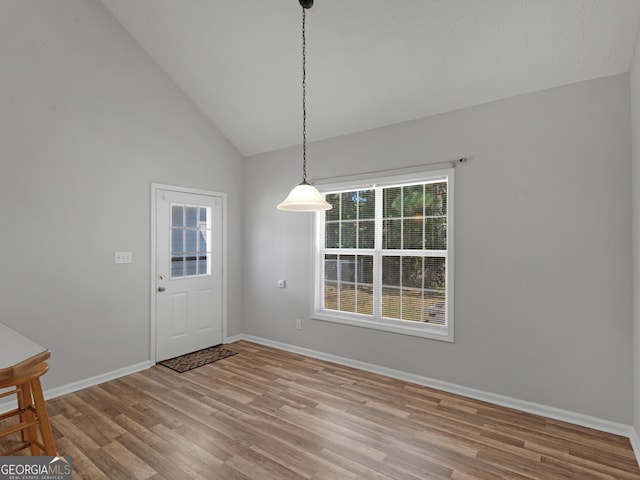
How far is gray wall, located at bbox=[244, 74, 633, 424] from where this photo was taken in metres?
2.62

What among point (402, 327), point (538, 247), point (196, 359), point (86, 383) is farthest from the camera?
point (196, 359)

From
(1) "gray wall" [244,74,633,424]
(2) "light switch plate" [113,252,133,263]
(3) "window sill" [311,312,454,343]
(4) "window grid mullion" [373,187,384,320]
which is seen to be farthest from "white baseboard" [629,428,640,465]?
(2) "light switch plate" [113,252,133,263]

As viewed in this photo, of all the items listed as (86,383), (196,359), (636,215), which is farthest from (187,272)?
(636,215)

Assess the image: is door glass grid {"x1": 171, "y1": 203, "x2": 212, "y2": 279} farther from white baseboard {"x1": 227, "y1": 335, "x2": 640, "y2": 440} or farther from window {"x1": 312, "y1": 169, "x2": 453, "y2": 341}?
white baseboard {"x1": 227, "y1": 335, "x2": 640, "y2": 440}

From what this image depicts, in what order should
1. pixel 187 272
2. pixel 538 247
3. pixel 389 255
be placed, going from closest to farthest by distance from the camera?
pixel 538 247 → pixel 389 255 → pixel 187 272

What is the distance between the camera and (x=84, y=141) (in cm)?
343

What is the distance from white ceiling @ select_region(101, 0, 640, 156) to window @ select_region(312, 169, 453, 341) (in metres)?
0.76

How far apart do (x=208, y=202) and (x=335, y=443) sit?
3288 mm

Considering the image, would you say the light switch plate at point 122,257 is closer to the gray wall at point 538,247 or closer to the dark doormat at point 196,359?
the dark doormat at point 196,359

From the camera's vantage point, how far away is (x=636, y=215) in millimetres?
2408

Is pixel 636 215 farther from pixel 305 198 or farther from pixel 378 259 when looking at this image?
pixel 305 198

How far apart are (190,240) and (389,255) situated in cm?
250

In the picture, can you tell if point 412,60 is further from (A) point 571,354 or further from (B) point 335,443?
(B) point 335,443

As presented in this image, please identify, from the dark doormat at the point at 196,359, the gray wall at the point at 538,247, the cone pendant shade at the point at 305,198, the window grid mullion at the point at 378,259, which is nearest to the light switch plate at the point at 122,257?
the dark doormat at the point at 196,359
